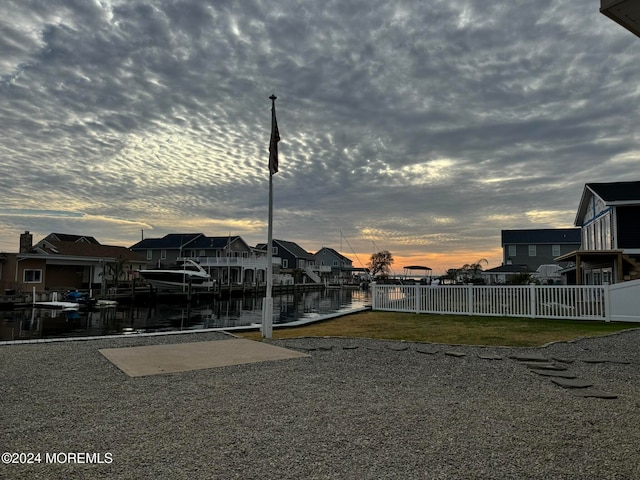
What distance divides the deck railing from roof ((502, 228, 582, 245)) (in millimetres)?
37321

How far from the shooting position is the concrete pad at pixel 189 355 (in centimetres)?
817

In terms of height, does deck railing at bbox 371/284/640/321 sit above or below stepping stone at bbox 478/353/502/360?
above

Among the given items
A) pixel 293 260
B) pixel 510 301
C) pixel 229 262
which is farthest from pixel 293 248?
pixel 510 301

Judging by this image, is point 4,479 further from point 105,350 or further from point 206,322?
point 206,322

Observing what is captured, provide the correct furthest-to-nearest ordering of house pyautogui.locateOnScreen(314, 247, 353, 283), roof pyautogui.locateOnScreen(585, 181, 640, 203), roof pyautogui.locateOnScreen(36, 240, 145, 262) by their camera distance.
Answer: house pyautogui.locateOnScreen(314, 247, 353, 283) → roof pyautogui.locateOnScreen(36, 240, 145, 262) → roof pyautogui.locateOnScreen(585, 181, 640, 203)

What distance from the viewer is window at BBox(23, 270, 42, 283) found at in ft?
121

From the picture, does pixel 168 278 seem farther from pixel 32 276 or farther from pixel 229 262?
pixel 32 276

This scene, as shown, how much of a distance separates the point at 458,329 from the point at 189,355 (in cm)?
830

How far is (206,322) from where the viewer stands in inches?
1142

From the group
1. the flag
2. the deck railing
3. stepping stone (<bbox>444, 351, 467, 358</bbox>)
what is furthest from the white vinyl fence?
the flag

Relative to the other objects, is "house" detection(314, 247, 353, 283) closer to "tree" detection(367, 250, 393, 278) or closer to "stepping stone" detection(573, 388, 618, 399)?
"tree" detection(367, 250, 393, 278)

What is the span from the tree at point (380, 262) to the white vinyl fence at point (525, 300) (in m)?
87.3

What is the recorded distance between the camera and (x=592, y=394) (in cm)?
632

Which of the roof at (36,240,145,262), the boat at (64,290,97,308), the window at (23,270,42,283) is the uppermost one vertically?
the roof at (36,240,145,262)
